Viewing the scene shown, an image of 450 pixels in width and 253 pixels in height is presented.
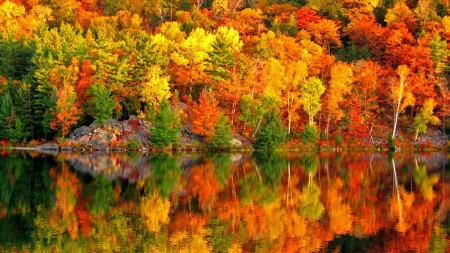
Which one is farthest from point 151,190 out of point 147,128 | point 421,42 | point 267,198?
point 421,42

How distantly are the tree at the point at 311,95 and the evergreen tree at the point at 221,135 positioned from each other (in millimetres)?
9751

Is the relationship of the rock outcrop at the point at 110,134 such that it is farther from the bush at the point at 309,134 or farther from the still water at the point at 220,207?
the bush at the point at 309,134

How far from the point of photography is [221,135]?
60.7 m

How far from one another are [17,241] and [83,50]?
162 feet

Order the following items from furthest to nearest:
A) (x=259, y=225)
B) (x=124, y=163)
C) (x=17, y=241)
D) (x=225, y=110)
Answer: (x=225, y=110) → (x=124, y=163) → (x=259, y=225) → (x=17, y=241)

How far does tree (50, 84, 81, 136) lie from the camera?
6053cm

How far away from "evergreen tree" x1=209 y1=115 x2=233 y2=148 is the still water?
14.3 meters

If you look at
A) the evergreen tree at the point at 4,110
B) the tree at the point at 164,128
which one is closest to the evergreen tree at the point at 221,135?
the tree at the point at 164,128

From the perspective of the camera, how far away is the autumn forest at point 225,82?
6250cm

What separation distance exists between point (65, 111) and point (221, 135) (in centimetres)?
1559

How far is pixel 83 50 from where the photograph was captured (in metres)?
67.1

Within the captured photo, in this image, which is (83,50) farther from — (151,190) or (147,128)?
(151,190)

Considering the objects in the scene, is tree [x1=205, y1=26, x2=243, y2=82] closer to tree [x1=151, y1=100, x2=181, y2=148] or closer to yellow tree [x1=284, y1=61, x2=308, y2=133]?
yellow tree [x1=284, y1=61, x2=308, y2=133]

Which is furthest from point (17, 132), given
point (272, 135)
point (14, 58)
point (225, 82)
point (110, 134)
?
point (272, 135)
